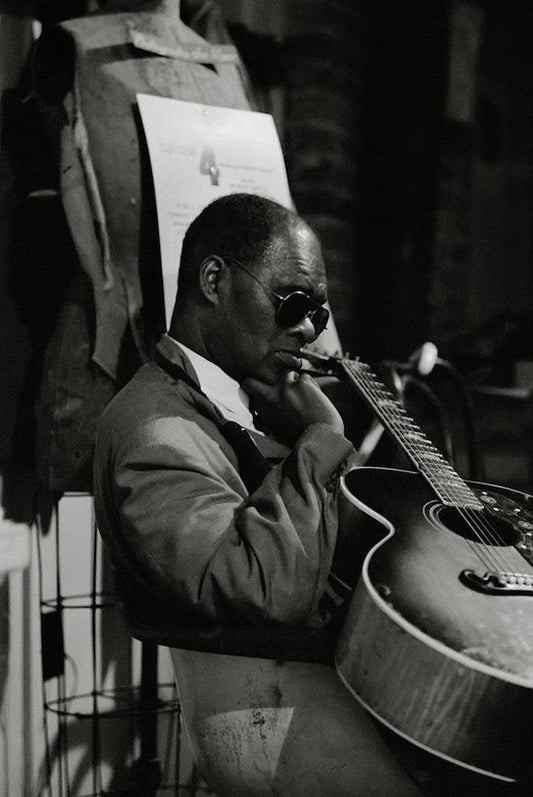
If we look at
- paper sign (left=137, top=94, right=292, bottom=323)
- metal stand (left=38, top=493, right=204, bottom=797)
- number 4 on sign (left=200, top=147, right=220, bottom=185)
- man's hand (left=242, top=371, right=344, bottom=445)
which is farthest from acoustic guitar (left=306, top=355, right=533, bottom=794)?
metal stand (left=38, top=493, right=204, bottom=797)

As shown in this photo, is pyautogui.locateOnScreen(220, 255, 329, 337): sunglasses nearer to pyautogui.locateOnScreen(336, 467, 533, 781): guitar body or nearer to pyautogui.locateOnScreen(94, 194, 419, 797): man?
pyautogui.locateOnScreen(94, 194, 419, 797): man

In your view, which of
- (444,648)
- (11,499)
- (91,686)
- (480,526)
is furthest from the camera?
(91,686)

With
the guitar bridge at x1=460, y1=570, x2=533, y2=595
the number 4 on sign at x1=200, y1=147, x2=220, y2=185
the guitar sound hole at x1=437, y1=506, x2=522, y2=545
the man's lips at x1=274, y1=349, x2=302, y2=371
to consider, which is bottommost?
the guitar sound hole at x1=437, y1=506, x2=522, y2=545

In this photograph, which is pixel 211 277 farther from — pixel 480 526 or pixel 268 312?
pixel 480 526

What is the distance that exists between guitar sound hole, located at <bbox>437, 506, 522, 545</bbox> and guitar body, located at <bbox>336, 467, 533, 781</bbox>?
38 millimetres

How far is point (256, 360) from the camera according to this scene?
1454mm

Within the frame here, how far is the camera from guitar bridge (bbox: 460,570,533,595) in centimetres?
113

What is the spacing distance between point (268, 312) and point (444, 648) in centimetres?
62

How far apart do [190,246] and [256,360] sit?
0.24 metres

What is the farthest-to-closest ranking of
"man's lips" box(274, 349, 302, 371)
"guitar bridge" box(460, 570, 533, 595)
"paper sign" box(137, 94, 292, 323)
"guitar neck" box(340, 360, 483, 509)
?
1. "paper sign" box(137, 94, 292, 323)
2. "man's lips" box(274, 349, 302, 371)
3. "guitar neck" box(340, 360, 483, 509)
4. "guitar bridge" box(460, 570, 533, 595)

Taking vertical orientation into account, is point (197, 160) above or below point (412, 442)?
above

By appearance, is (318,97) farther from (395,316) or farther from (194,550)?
(194,550)

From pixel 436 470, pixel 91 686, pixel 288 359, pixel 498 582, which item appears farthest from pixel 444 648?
pixel 91 686

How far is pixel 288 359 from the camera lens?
1459 mm
